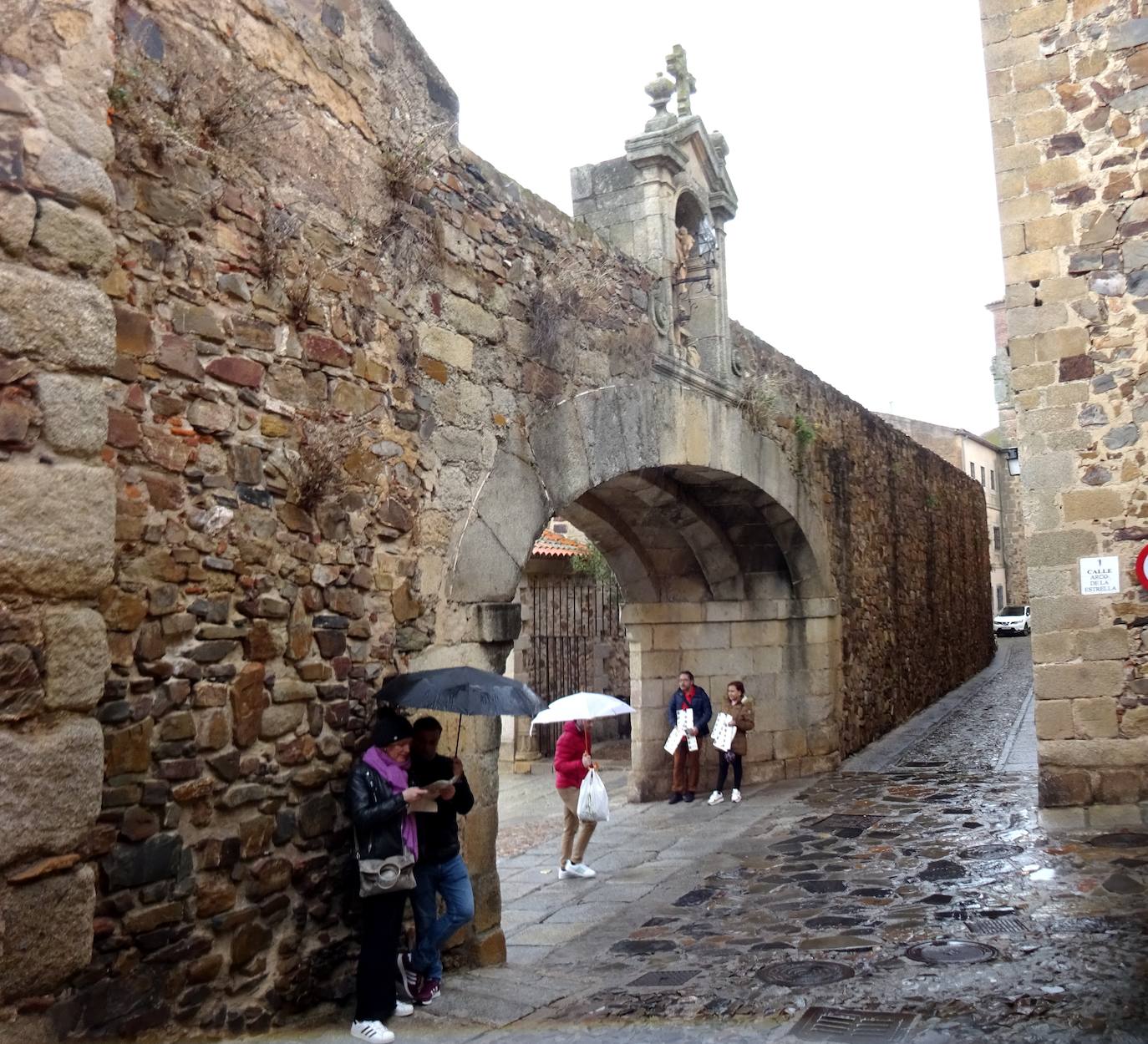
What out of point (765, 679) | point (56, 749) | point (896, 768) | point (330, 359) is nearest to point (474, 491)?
point (330, 359)

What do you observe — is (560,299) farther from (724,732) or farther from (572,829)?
(724,732)

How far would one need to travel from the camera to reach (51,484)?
2645 millimetres

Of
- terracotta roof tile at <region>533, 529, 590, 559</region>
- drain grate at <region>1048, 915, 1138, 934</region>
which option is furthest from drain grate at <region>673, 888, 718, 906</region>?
terracotta roof tile at <region>533, 529, 590, 559</region>

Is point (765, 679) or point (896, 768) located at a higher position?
point (765, 679)

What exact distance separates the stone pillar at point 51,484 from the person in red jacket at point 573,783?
4.17 m

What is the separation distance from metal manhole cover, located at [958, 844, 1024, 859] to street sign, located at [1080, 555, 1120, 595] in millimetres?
1653

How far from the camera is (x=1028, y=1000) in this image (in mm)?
3738

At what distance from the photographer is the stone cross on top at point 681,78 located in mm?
7586

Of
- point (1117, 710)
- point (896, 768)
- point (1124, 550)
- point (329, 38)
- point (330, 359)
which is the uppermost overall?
point (329, 38)

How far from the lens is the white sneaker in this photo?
146 inches

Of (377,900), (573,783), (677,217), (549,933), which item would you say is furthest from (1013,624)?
(377,900)

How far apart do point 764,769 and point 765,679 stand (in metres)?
0.81

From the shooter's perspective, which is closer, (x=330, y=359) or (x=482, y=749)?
(x=330, y=359)

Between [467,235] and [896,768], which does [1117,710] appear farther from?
[467,235]
